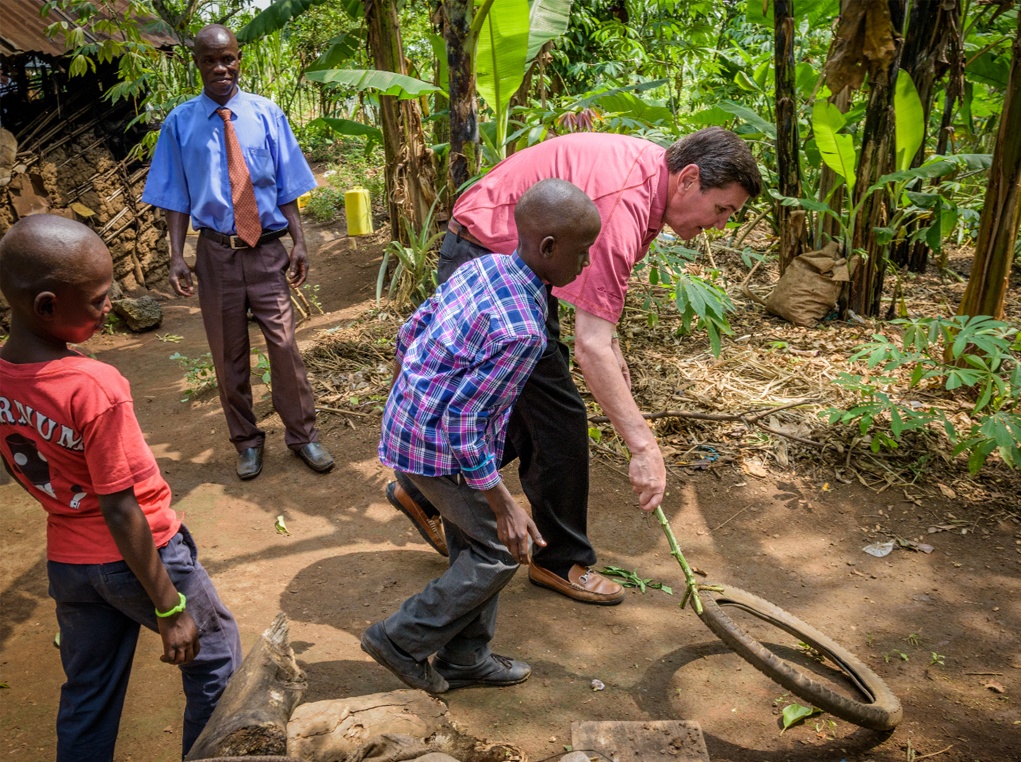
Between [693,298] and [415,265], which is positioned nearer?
[693,298]

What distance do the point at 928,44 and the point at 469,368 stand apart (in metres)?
4.73

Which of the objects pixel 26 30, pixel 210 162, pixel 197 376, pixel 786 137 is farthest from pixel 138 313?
pixel 786 137

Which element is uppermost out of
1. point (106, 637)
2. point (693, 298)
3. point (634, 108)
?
point (634, 108)

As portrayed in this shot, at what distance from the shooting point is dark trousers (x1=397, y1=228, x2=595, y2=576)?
2760 millimetres

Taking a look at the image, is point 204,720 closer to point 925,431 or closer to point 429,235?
point 925,431

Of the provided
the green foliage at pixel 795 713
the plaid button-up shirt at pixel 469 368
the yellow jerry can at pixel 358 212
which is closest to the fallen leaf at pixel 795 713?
the green foliage at pixel 795 713

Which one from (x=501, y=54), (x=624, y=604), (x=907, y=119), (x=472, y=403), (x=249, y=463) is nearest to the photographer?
(x=472, y=403)

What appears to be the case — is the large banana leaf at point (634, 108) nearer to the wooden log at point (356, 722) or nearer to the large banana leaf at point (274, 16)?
the large banana leaf at point (274, 16)

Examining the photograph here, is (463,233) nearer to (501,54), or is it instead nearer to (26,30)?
(501,54)

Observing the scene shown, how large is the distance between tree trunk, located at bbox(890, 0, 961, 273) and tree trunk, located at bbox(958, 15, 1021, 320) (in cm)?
110

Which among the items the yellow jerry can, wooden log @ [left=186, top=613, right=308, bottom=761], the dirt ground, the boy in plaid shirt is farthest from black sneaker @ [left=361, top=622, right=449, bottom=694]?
the yellow jerry can

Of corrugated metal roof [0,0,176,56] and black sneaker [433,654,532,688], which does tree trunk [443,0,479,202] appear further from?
corrugated metal roof [0,0,176,56]

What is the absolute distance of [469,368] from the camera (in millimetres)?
2012

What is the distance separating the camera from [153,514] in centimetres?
186
